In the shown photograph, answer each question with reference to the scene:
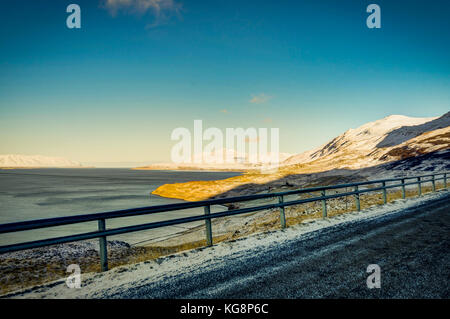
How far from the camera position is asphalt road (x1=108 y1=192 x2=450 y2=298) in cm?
423

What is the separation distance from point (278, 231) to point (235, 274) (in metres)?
4.03

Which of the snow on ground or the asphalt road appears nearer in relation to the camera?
the asphalt road

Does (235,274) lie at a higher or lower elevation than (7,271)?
higher

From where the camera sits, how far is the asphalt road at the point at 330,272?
4234 mm

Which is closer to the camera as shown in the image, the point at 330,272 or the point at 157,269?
the point at 330,272

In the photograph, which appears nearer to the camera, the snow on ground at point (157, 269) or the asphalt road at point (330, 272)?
the asphalt road at point (330, 272)

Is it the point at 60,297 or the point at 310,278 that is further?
the point at 310,278

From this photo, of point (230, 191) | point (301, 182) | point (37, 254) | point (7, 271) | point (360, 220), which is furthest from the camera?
point (301, 182)

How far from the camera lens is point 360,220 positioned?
10.0m

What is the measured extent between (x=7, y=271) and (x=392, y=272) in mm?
10412

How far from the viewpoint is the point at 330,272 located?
501 cm
